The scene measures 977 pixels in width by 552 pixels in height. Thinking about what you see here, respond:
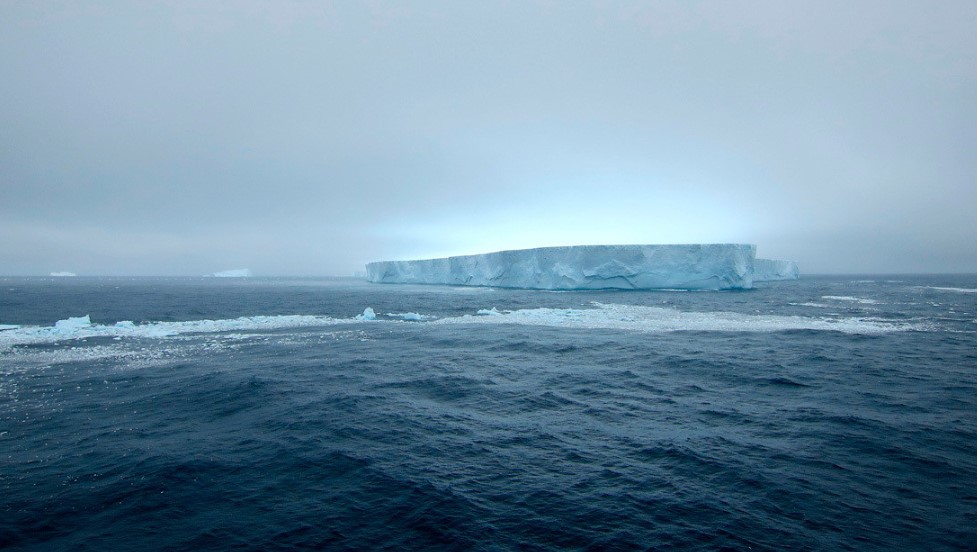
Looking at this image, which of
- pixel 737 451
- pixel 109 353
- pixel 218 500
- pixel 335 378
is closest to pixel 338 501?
pixel 218 500

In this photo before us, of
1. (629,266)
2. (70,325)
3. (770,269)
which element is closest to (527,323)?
(70,325)

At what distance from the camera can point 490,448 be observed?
6.27 meters

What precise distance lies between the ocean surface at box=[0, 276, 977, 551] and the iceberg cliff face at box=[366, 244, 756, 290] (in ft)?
73.4

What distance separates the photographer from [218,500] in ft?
16.1

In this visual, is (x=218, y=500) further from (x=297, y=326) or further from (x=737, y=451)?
(x=297, y=326)

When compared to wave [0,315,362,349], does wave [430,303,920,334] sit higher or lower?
lower

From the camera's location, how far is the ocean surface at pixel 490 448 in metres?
4.38

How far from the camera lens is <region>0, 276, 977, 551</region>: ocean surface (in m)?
4.38

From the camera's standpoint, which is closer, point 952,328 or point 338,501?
point 338,501

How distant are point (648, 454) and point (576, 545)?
2.26m

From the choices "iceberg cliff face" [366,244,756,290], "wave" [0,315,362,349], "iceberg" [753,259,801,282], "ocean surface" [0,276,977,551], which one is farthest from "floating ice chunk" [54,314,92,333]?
"iceberg" [753,259,801,282]

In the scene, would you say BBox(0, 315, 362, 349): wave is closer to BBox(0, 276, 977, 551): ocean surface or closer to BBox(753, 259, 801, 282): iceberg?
BBox(0, 276, 977, 551): ocean surface

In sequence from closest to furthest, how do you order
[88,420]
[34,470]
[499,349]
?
[34,470] < [88,420] < [499,349]

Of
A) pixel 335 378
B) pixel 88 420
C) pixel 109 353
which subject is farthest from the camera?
pixel 109 353
